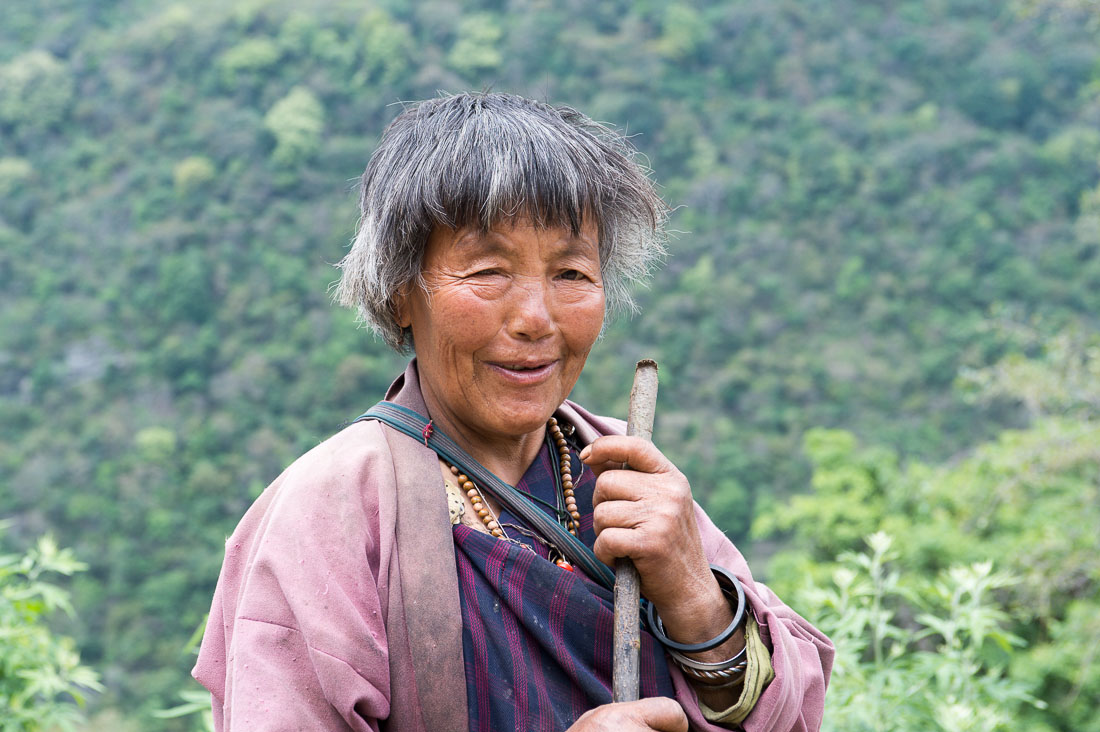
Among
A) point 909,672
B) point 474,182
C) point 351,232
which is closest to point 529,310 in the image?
point 474,182

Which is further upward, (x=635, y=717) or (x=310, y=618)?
(x=310, y=618)

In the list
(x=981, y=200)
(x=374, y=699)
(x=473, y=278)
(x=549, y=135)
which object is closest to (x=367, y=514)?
(x=374, y=699)

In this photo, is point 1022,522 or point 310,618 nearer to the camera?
point 310,618

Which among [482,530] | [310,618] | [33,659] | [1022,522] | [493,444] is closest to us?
[310,618]

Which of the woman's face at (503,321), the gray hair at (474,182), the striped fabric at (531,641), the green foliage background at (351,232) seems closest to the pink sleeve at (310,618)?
the striped fabric at (531,641)

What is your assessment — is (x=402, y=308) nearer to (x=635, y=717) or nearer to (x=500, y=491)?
(x=500, y=491)

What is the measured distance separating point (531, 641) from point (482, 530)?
7.1 inches

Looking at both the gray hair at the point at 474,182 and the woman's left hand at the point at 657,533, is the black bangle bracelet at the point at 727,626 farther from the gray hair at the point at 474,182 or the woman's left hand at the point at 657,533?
the gray hair at the point at 474,182

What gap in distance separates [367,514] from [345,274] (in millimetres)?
447

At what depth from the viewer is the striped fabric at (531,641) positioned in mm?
1335

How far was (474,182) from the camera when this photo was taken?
140 cm

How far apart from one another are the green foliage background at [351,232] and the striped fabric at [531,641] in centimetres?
1862

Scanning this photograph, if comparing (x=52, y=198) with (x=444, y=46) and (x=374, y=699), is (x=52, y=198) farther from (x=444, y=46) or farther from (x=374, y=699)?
(x=374, y=699)

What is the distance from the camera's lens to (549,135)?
1.48 metres
